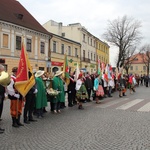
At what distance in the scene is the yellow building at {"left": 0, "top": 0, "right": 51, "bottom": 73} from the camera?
91.1 feet

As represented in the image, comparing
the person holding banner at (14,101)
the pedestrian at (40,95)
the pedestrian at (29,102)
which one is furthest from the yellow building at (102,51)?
the person holding banner at (14,101)

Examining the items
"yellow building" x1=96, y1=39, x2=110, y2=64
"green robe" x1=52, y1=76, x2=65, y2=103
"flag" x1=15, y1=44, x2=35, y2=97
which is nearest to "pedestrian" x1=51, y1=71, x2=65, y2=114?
"green robe" x1=52, y1=76, x2=65, y2=103

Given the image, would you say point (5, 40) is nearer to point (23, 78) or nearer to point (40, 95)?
point (40, 95)

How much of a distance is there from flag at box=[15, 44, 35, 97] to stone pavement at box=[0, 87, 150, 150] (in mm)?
1184

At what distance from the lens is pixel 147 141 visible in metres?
6.11

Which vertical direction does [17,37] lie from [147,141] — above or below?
above

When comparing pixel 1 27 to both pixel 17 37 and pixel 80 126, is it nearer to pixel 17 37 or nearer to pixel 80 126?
pixel 17 37

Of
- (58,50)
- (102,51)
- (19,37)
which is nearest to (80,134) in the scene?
(19,37)

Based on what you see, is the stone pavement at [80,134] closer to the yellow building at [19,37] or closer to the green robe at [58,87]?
the green robe at [58,87]

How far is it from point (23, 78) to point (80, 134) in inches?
100

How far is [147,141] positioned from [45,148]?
8.21 feet

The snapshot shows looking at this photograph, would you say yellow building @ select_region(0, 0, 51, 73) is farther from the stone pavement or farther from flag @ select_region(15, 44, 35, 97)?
the stone pavement

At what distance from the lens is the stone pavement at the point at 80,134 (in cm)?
570

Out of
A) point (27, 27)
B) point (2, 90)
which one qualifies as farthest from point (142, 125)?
point (27, 27)
